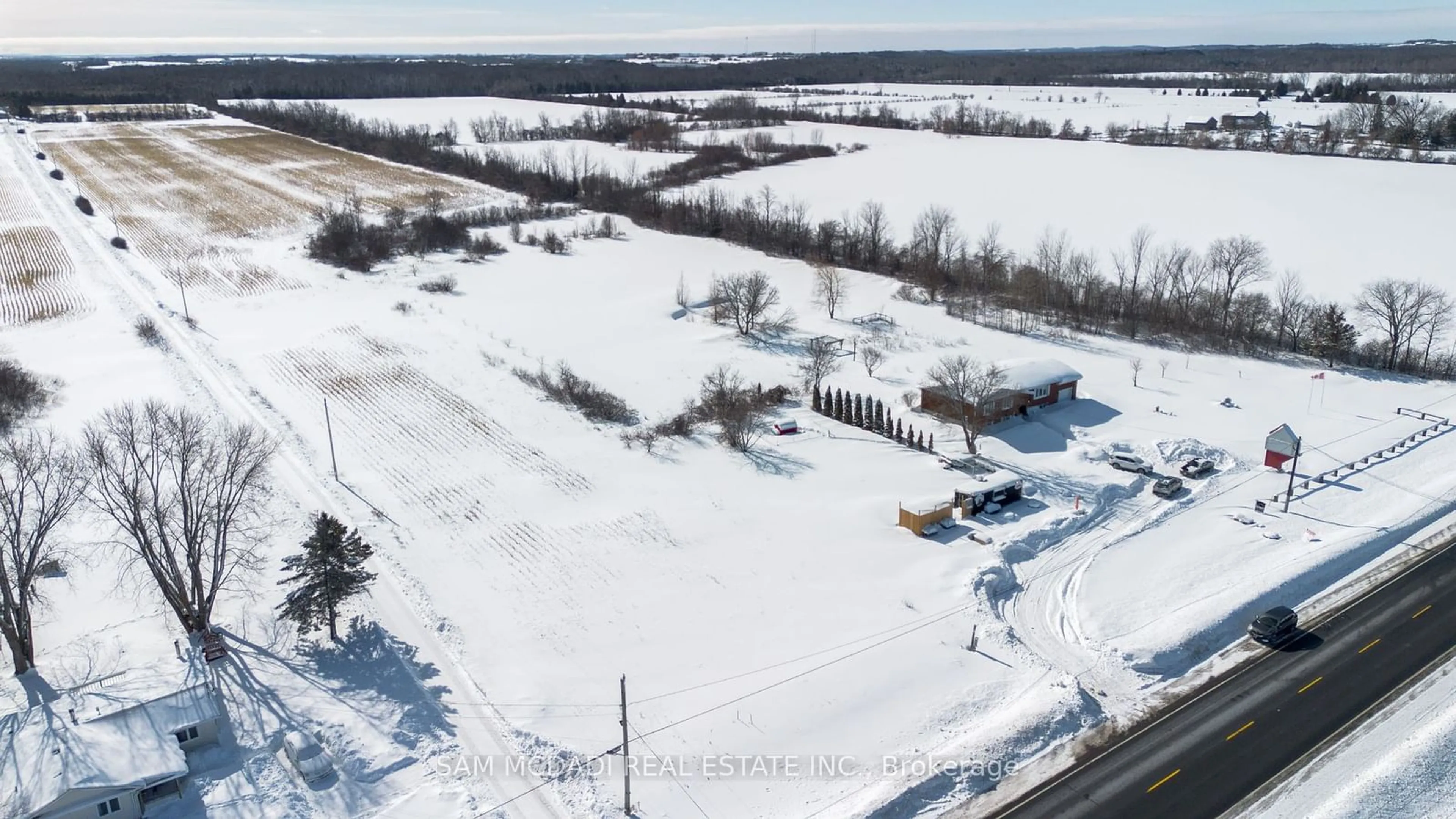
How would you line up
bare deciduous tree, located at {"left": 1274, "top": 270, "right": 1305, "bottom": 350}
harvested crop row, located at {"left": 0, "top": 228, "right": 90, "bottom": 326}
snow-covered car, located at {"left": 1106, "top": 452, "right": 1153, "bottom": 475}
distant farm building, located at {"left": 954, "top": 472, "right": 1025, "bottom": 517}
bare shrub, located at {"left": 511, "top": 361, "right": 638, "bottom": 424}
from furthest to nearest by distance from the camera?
harvested crop row, located at {"left": 0, "top": 228, "right": 90, "bottom": 326} → bare deciduous tree, located at {"left": 1274, "top": 270, "right": 1305, "bottom": 350} → bare shrub, located at {"left": 511, "top": 361, "right": 638, "bottom": 424} → snow-covered car, located at {"left": 1106, "top": 452, "right": 1153, "bottom": 475} → distant farm building, located at {"left": 954, "top": 472, "right": 1025, "bottom": 517}

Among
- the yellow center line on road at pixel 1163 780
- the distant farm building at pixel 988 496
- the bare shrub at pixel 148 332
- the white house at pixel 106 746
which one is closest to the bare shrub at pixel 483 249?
the bare shrub at pixel 148 332

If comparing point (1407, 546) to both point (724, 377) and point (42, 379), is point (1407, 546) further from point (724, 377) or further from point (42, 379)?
point (42, 379)

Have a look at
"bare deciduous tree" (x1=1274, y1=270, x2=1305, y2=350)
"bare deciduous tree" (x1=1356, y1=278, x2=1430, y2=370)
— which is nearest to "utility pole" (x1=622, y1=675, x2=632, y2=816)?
"bare deciduous tree" (x1=1274, y1=270, x2=1305, y2=350)

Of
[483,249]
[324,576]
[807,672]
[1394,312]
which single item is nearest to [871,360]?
[807,672]

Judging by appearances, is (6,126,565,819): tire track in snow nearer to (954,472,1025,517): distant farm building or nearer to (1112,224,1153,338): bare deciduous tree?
(954,472,1025,517): distant farm building

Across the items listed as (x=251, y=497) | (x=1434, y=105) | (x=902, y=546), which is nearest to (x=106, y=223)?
(x=251, y=497)
